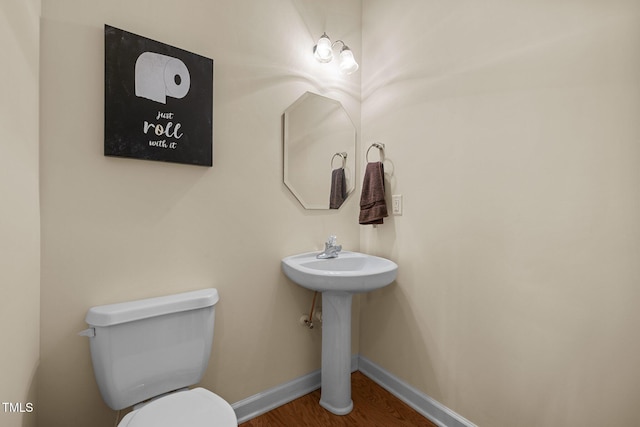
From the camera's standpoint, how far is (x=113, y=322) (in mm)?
964

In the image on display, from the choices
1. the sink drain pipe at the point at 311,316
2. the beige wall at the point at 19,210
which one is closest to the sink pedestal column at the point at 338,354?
the sink drain pipe at the point at 311,316

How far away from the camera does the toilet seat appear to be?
862 mm

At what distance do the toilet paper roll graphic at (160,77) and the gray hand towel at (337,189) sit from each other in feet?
3.03

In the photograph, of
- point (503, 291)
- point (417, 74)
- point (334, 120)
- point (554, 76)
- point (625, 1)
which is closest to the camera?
point (625, 1)

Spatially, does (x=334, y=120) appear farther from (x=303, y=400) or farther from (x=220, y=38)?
(x=303, y=400)

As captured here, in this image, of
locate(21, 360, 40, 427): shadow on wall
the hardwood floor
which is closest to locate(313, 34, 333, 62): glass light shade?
locate(21, 360, 40, 427): shadow on wall

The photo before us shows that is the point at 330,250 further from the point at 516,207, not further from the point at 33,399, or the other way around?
the point at 33,399

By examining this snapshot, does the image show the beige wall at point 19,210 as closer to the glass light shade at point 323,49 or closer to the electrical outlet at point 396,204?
the glass light shade at point 323,49

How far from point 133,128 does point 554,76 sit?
1626 millimetres

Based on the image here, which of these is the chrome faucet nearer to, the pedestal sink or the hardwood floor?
the pedestal sink

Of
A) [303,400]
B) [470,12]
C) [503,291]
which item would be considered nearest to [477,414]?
[503,291]

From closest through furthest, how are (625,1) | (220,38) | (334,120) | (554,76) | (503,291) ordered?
(625,1) → (554,76) → (503,291) → (220,38) → (334,120)

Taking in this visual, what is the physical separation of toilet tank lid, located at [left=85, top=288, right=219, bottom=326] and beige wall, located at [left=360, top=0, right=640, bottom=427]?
1.09 m

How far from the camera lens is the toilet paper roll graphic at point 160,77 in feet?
3.67
